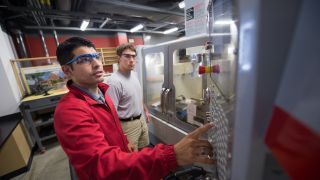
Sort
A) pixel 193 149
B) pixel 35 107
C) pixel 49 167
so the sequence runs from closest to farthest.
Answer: pixel 193 149 < pixel 49 167 < pixel 35 107

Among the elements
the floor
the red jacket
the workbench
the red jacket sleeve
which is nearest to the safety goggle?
the red jacket

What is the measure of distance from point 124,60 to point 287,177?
1.87 metres

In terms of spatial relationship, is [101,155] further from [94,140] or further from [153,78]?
[153,78]

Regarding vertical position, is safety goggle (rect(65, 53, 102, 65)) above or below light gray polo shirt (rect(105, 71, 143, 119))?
above

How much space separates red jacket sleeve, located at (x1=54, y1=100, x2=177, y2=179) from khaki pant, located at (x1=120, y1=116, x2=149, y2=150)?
119 centimetres

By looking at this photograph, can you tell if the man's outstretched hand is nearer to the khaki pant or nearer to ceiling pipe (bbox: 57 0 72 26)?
the khaki pant

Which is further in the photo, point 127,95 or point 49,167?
point 49,167

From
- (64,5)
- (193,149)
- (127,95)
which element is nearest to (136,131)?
(127,95)

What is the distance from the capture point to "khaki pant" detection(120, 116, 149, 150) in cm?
197

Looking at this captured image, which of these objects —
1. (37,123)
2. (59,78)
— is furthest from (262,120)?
(59,78)

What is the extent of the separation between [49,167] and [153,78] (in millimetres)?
2279

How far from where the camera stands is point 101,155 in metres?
0.63

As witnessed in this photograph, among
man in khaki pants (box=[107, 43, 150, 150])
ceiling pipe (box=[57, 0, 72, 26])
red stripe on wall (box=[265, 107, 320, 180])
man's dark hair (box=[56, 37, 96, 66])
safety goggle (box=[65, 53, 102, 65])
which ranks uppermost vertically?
ceiling pipe (box=[57, 0, 72, 26])

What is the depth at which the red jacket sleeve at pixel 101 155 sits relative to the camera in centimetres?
58
